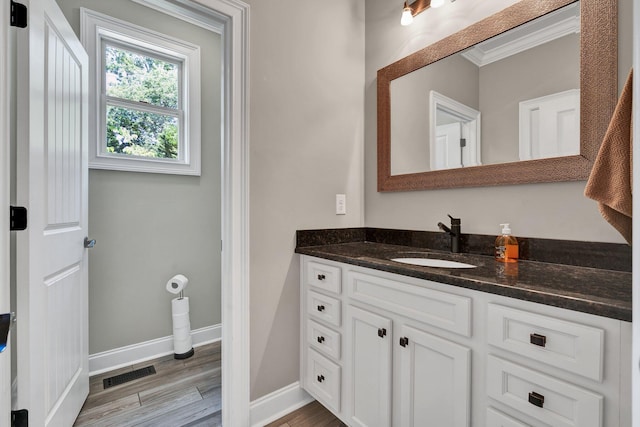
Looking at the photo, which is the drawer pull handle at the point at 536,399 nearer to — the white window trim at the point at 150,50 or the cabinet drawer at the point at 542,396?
the cabinet drawer at the point at 542,396

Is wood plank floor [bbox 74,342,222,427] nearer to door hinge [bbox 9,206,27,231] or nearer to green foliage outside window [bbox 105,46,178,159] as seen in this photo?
door hinge [bbox 9,206,27,231]

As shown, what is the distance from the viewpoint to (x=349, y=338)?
1.34 meters

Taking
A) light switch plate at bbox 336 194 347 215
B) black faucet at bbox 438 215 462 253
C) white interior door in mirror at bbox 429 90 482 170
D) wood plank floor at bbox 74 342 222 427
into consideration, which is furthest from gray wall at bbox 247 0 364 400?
black faucet at bbox 438 215 462 253

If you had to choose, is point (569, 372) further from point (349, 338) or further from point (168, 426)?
point (168, 426)

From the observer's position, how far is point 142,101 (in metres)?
2.25

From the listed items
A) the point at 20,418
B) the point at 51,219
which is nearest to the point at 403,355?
the point at 20,418

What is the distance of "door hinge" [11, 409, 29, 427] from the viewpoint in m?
1.04

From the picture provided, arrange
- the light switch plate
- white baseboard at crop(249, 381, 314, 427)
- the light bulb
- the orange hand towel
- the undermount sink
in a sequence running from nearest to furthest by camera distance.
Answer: the orange hand towel, the undermount sink, white baseboard at crop(249, 381, 314, 427), the light bulb, the light switch plate

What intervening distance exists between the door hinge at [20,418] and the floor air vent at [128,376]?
2.90ft

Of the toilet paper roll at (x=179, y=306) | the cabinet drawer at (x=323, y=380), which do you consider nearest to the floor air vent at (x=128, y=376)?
the toilet paper roll at (x=179, y=306)

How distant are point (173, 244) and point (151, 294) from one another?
0.40 m

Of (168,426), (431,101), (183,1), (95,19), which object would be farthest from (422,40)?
(168,426)

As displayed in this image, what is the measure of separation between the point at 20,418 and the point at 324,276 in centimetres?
124

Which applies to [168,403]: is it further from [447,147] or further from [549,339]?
[447,147]
